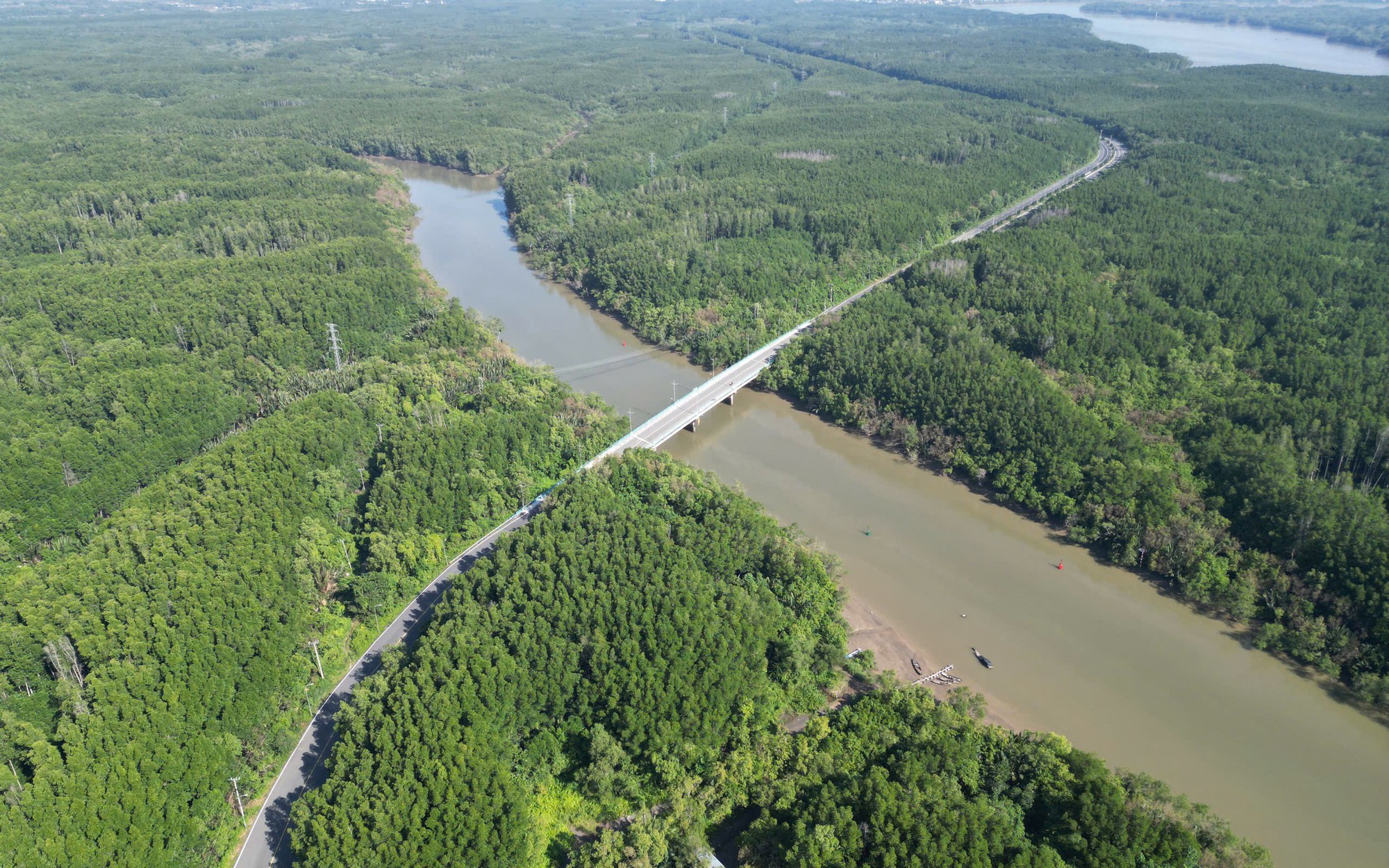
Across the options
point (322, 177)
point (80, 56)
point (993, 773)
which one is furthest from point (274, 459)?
point (80, 56)

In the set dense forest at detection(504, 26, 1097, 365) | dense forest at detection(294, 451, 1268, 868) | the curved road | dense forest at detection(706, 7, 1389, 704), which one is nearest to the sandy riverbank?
dense forest at detection(294, 451, 1268, 868)

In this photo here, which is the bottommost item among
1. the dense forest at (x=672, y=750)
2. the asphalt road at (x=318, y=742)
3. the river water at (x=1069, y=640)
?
the river water at (x=1069, y=640)

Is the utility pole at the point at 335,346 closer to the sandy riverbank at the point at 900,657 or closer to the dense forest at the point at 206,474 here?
the dense forest at the point at 206,474

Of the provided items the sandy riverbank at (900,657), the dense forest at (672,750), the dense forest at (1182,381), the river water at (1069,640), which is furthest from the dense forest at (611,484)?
the sandy riverbank at (900,657)

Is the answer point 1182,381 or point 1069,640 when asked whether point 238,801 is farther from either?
point 1182,381

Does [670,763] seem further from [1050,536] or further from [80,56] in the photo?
[80,56]

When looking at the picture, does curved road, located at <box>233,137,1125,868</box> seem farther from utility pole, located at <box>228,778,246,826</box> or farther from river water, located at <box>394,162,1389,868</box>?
river water, located at <box>394,162,1389,868</box>
